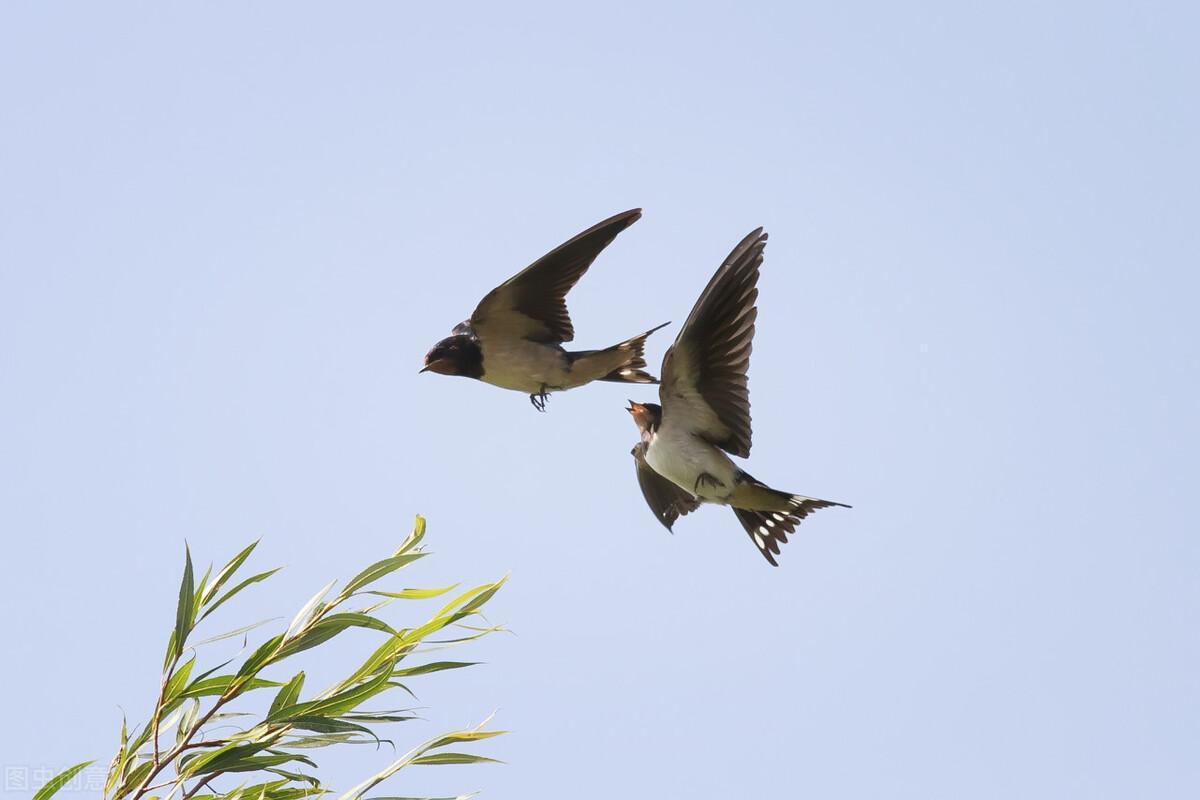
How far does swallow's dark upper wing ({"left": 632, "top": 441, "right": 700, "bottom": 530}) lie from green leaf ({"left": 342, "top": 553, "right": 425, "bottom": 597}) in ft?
9.19

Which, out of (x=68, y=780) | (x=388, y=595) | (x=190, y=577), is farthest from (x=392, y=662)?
(x=68, y=780)

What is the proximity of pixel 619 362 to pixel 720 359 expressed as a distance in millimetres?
1188

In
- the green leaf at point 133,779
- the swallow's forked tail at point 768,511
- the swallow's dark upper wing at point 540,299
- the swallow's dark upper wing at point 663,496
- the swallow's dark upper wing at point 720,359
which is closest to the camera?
the green leaf at point 133,779

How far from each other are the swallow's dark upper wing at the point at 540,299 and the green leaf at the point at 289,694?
10.1 ft

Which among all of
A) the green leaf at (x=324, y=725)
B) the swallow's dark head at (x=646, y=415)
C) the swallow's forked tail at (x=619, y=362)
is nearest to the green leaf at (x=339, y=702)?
the green leaf at (x=324, y=725)

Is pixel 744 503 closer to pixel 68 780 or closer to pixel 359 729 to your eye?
pixel 359 729

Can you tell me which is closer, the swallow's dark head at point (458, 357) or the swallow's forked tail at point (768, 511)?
the swallow's forked tail at point (768, 511)

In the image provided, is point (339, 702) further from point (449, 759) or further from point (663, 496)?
point (663, 496)

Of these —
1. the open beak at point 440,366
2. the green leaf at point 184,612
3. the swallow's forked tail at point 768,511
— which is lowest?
the green leaf at point 184,612

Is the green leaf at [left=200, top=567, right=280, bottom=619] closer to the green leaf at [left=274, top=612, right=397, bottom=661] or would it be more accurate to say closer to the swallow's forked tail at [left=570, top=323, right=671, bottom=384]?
the green leaf at [left=274, top=612, right=397, bottom=661]

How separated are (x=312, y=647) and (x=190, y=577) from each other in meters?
0.39

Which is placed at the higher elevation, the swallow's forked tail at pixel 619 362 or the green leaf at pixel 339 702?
the swallow's forked tail at pixel 619 362

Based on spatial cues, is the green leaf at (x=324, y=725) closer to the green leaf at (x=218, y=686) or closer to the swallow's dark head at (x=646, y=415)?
the green leaf at (x=218, y=686)

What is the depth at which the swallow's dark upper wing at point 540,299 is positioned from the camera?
20.2 ft
